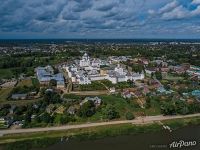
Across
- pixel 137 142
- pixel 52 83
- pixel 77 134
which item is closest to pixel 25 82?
pixel 52 83

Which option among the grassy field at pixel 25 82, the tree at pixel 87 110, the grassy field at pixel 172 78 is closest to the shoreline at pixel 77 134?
the tree at pixel 87 110

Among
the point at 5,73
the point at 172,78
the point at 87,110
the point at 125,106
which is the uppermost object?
the point at 87,110

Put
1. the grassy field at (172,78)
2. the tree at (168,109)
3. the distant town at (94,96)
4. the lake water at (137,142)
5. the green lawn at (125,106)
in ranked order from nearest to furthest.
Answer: the lake water at (137,142)
the distant town at (94,96)
the tree at (168,109)
the green lawn at (125,106)
the grassy field at (172,78)

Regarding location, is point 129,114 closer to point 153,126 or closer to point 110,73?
point 153,126

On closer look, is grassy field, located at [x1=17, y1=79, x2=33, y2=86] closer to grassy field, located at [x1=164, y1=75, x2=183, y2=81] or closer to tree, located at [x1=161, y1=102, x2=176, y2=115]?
tree, located at [x1=161, y1=102, x2=176, y2=115]
